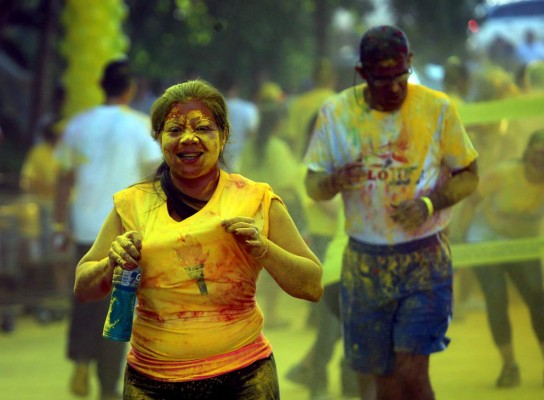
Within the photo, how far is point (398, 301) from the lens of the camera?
5.66m

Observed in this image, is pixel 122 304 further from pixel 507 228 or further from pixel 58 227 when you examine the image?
pixel 58 227

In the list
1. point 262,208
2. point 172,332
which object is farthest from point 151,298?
point 262,208

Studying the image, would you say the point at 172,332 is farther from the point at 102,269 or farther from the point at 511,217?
the point at 511,217

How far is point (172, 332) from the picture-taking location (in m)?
4.00

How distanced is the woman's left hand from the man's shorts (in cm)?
181

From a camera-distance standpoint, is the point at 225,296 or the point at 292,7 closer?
the point at 225,296

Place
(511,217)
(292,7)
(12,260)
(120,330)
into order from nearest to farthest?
(120,330)
(511,217)
(12,260)
(292,7)

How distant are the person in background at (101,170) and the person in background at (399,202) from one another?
2.52 metres

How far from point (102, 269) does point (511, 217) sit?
4.68 m

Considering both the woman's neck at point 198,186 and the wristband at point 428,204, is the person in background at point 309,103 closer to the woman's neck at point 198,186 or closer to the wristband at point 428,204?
the wristband at point 428,204

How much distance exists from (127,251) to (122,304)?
185 millimetres

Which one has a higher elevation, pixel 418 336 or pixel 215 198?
pixel 215 198

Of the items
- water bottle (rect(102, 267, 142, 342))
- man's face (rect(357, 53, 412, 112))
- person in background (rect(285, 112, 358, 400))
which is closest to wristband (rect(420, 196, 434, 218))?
man's face (rect(357, 53, 412, 112))

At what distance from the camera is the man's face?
560 centimetres
